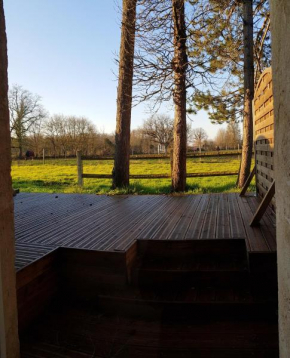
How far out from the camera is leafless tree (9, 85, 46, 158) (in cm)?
1945

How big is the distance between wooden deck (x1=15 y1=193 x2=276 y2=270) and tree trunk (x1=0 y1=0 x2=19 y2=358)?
68cm

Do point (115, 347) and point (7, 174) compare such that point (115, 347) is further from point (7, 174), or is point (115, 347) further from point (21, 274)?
point (7, 174)

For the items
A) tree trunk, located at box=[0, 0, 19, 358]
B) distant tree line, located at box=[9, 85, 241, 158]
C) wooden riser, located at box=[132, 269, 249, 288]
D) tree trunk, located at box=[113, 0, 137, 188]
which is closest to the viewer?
tree trunk, located at box=[0, 0, 19, 358]

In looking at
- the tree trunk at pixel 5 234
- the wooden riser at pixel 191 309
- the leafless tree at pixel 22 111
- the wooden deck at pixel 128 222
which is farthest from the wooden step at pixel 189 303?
the leafless tree at pixel 22 111

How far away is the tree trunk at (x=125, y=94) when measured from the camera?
24.1 ft

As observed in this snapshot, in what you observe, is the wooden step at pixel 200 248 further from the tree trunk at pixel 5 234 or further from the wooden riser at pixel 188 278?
the tree trunk at pixel 5 234

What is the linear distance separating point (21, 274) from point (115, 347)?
911 millimetres

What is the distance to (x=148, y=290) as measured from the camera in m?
2.69

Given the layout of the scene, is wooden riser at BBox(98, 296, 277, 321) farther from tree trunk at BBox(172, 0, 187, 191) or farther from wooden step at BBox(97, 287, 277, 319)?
tree trunk at BBox(172, 0, 187, 191)

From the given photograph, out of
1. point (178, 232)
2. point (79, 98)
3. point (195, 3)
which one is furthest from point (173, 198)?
point (79, 98)

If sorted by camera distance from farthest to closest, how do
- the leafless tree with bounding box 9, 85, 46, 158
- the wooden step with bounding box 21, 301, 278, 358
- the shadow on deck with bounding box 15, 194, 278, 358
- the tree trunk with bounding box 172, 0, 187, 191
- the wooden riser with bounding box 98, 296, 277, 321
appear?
the leafless tree with bounding box 9, 85, 46, 158
the tree trunk with bounding box 172, 0, 187, 191
the wooden riser with bounding box 98, 296, 277, 321
the shadow on deck with bounding box 15, 194, 278, 358
the wooden step with bounding box 21, 301, 278, 358

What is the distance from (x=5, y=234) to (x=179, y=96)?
19.7 ft

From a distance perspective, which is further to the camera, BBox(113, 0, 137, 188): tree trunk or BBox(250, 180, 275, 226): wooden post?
BBox(113, 0, 137, 188): tree trunk

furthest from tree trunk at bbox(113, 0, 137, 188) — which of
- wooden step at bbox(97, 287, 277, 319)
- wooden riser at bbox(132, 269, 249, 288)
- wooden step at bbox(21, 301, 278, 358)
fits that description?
wooden step at bbox(21, 301, 278, 358)
